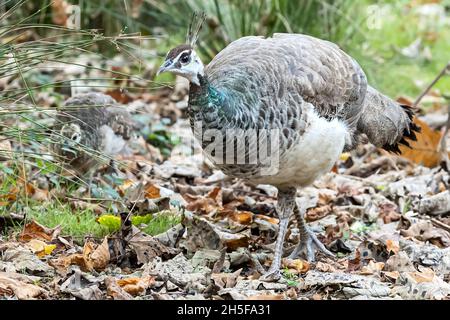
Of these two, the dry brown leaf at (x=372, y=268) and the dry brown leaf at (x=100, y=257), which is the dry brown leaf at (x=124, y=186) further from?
the dry brown leaf at (x=372, y=268)

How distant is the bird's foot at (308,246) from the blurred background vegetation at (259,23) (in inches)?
96.7

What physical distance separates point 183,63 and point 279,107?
1.79 ft

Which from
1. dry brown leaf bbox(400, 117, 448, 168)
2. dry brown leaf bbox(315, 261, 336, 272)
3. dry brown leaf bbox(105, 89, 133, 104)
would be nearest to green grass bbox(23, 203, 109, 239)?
dry brown leaf bbox(315, 261, 336, 272)

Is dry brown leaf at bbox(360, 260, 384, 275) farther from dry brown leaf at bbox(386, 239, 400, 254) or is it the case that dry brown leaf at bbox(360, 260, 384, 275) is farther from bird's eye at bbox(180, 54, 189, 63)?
bird's eye at bbox(180, 54, 189, 63)

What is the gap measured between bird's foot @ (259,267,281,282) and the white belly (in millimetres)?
469

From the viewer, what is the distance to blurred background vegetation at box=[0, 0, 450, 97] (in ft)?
23.3

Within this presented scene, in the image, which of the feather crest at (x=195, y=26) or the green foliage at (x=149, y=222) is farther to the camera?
the green foliage at (x=149, y=222)

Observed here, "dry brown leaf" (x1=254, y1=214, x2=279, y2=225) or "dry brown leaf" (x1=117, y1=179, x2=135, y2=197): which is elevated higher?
"dry brown leaf" (x1=117, y1=179, x2=135, y2=197)

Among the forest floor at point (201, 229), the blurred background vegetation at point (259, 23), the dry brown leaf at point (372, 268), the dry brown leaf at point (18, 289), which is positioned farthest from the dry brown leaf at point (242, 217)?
the blurred background vegetation at point (259, 23)

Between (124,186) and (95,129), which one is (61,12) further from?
(124,186)

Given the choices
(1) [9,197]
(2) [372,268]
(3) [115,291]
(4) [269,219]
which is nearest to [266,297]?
(3) [115,291]

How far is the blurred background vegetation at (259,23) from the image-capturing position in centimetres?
709
